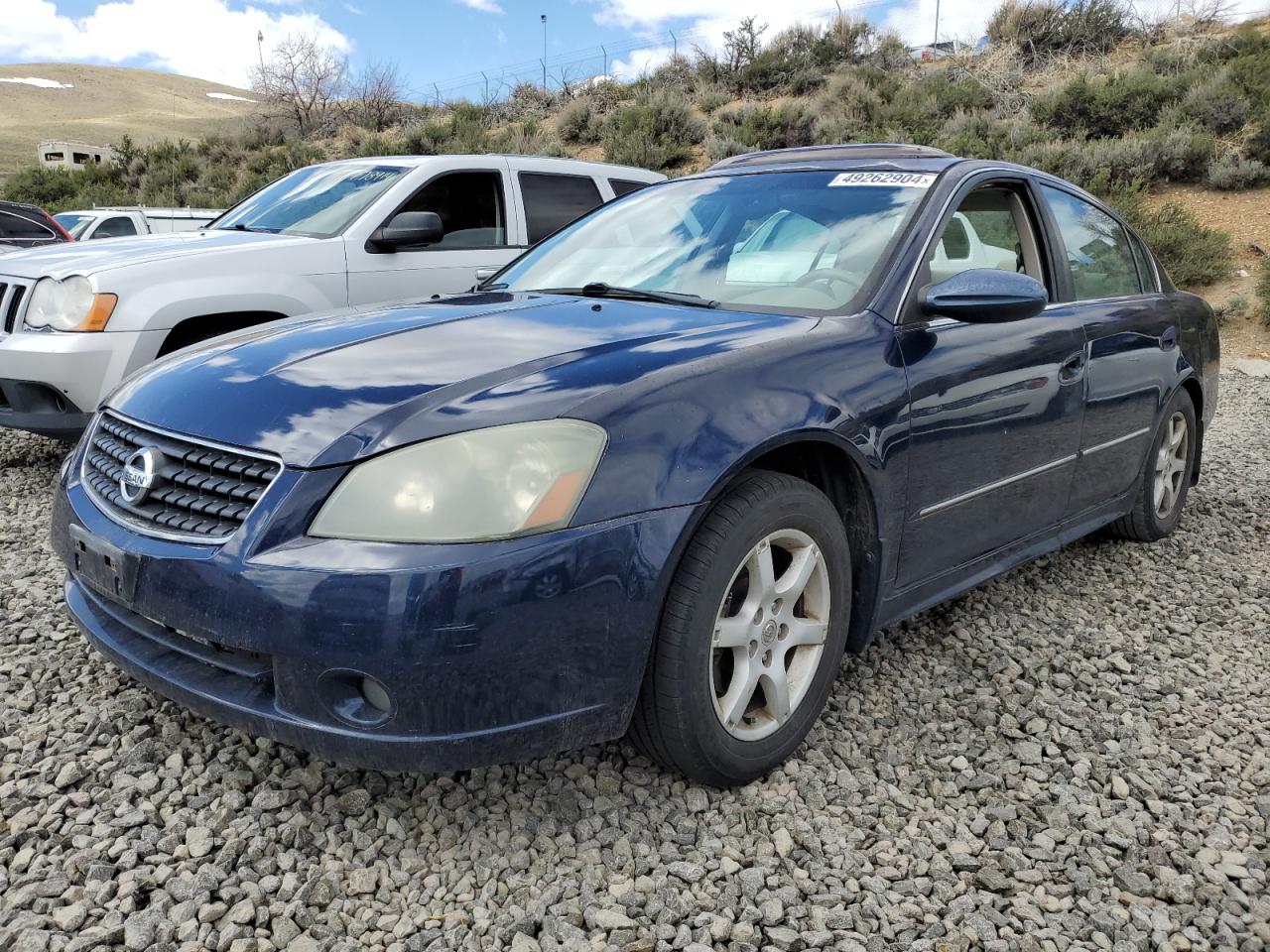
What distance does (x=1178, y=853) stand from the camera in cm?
220

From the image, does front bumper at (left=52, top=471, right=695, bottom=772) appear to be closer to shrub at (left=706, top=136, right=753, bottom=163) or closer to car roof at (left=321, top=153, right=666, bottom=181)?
car roof at (left=321, top=153, right=666, bottom=181)

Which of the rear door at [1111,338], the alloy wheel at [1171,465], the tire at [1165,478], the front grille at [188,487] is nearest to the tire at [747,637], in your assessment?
the front grille at [188,487]

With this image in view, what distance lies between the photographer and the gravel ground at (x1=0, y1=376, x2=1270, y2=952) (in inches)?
75.8

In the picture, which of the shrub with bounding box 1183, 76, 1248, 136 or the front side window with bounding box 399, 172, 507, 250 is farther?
the shrub with bounding box 1183, 76, 1248, 136

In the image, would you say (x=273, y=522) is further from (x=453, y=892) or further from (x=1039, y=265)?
(x=1039, y=265)

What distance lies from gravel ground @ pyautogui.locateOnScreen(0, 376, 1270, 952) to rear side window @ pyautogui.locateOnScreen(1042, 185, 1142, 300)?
1.46 metres

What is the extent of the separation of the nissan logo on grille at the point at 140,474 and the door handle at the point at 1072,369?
271 cm

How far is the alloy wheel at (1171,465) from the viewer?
13.8ft

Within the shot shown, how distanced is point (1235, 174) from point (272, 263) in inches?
523

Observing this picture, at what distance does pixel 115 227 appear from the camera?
1362cm

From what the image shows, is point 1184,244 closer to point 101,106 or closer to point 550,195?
point 550,195

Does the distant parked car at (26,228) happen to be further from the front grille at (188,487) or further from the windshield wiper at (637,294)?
the front grille at (188,487)

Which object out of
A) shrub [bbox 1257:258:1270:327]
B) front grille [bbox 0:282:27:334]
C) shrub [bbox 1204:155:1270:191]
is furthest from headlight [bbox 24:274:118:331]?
shrub [bbox 1204:155:1270:191]

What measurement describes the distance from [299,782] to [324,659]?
66 cm
